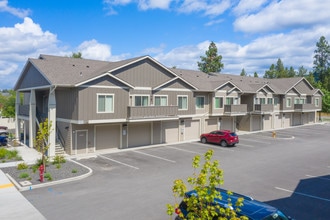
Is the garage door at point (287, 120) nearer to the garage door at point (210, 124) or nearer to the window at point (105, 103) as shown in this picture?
the garage door at point (210, 124)

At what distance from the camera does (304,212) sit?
12727 mm

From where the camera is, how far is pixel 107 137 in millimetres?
26000

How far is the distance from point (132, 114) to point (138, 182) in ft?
31.9

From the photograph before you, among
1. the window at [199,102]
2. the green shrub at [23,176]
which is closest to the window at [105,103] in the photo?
the green shrub at [23,176]

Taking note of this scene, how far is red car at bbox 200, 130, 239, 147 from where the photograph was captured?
28.6 m

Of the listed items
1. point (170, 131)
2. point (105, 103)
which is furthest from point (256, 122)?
point (105, 103)

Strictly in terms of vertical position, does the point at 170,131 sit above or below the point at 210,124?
below

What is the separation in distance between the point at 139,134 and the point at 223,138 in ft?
28.8

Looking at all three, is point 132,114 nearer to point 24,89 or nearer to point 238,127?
point 24,89

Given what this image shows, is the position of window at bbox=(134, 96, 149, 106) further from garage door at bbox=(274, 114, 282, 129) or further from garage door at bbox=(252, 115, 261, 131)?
garage door at bbox=(274, 114, 282, 129)

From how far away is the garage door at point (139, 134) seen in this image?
27578mm

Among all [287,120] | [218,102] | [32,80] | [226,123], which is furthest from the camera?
[287,120]

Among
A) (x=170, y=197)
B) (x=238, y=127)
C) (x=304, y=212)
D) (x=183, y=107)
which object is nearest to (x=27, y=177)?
(x=170, y=197)

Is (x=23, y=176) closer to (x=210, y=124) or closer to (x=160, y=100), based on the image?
(x=160, y=100)
